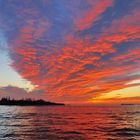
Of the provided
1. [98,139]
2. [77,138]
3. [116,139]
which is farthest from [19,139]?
[116,139]

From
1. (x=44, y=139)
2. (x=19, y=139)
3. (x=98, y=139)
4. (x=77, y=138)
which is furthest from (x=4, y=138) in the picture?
(x=98, y=139)

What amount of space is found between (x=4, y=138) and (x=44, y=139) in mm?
5883

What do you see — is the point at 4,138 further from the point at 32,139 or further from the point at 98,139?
the point at 98,139

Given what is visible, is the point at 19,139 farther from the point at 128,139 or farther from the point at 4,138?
the point at 128,139

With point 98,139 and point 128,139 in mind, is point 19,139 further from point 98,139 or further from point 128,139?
point 128,139

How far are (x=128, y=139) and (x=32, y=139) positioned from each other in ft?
46.1

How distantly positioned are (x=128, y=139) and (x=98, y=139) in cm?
464

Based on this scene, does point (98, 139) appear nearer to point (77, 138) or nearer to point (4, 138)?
point (77, 138)

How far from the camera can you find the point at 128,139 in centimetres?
3644

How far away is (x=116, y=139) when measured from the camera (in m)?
36.3

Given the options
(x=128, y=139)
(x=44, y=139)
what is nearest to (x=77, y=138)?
(x=44, y=139)

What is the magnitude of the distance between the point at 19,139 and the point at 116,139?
46.3ft

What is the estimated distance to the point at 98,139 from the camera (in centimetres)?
3553

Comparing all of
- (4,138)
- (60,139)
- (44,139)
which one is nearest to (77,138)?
(60,139)
